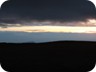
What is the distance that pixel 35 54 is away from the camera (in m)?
2.06

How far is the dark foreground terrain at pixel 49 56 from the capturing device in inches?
79.9

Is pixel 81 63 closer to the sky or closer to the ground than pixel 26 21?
closer to the ground

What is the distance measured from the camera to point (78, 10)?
209 centimetres

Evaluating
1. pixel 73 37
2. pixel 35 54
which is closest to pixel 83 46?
pixel 73 37

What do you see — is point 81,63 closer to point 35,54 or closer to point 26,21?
point 35,54

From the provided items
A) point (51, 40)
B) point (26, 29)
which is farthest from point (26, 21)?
point (51, 40)

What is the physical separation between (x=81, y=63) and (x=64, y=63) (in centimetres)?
15

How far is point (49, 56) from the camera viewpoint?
207cm

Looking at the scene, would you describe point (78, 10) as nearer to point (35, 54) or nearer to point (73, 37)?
point (73, 37)

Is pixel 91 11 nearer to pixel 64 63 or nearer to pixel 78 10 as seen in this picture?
pixel 78 10

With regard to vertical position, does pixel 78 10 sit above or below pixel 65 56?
above

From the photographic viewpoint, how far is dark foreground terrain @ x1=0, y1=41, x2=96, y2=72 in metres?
2.03

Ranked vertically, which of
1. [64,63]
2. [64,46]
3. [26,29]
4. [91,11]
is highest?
[91,11]

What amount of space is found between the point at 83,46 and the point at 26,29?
524mm
